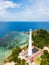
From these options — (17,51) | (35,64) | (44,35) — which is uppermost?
(44,35)

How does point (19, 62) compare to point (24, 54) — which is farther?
point (24, 54)

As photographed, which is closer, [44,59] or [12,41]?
[44,59]

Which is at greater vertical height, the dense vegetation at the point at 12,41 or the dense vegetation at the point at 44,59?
the dense vegetation at the point at 12,41

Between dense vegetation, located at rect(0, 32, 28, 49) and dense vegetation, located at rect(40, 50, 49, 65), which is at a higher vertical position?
dense vegetation, located at rect(0, 32, 28, 49)

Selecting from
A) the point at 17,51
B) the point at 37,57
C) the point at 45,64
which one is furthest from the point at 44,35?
the point at 45,64

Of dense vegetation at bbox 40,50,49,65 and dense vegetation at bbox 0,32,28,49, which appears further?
dense vegetation at bbox 0,32,28,49

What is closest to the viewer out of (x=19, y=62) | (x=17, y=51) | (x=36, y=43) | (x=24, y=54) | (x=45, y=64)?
(x=45, y=64)

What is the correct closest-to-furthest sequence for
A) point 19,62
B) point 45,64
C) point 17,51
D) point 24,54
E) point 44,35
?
1. point 45,64
2. point 19,62
3. point 24,54
4. point 17,51
5. point 44,35

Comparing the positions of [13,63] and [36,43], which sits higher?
[36,43]

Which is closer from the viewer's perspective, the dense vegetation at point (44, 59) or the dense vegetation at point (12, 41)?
the dense vegetation at point (44, 59)

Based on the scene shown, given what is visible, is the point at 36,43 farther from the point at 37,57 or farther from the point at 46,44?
the point at 37,57

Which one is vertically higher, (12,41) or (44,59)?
(12,41)
